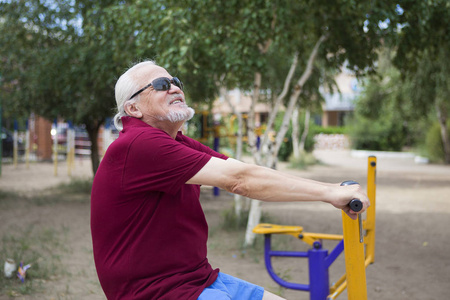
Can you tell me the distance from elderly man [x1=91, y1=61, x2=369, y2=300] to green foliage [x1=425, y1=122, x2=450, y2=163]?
2081cm

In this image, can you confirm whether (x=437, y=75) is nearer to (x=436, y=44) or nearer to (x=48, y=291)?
(x=436, y=44)

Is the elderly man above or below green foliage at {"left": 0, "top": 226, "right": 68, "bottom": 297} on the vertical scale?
above

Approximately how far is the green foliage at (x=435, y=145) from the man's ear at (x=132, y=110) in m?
20.9

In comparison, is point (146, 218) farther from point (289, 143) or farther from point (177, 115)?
point (289, 143)

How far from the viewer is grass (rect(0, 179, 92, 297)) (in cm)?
446

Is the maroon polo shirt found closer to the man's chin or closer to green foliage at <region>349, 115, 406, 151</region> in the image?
the man's chin

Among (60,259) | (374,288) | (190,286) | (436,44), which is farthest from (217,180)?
(436,44)

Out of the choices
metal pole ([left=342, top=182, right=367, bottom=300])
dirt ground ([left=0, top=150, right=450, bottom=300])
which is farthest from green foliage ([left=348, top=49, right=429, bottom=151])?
metal pole ([left=342, top=182, right=367, bottom=300])

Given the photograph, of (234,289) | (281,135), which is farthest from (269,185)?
(281,135)

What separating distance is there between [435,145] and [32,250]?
18687 mm

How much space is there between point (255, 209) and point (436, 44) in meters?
3.07

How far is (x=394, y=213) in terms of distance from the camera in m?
9.16

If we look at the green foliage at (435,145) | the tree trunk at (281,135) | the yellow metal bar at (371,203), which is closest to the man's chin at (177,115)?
the yellow metal bar at (371,203)

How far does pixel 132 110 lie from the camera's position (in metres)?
1.83
